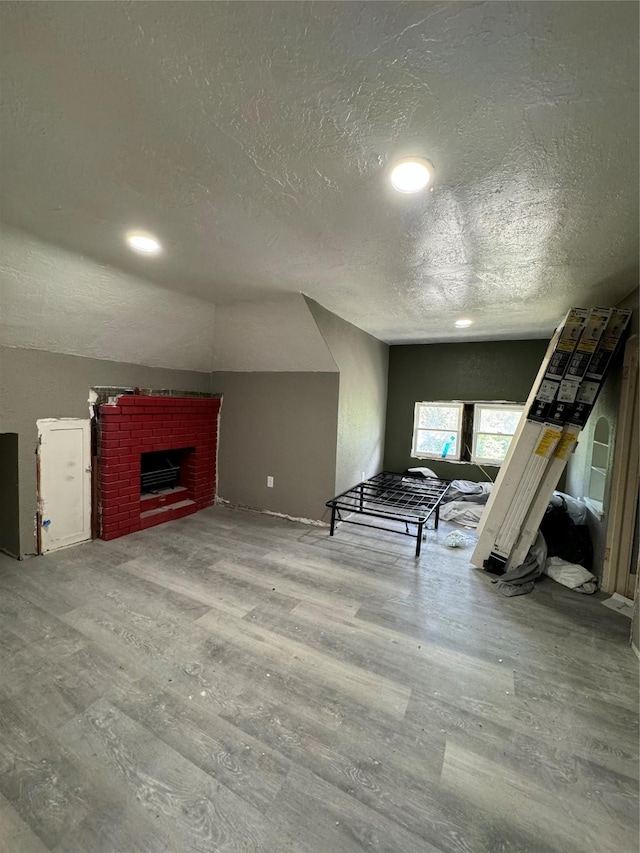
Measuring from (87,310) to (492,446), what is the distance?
4.66 m

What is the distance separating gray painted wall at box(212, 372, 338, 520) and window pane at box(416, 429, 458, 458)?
6.40 feet

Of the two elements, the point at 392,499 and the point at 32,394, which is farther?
the point at 392,499

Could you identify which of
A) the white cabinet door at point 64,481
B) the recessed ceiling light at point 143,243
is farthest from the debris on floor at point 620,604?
the white cabinet door at point 64,481

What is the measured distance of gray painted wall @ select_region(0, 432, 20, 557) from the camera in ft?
8.32

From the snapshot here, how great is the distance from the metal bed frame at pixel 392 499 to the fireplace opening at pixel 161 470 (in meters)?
1.92

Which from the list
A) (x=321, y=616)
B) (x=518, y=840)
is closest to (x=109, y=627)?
(x=321, y=616)

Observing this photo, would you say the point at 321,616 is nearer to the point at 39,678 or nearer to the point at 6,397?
the point at 39,678

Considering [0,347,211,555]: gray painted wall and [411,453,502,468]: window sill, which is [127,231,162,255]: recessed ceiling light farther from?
[411,453,502,468]: window sill

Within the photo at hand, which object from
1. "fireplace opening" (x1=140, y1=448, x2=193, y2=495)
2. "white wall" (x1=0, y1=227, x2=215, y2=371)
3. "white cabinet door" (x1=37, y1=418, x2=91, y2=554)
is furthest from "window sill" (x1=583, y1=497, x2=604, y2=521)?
"white cabinet door" (x1=37, y1=418, x2=91, y2=554)

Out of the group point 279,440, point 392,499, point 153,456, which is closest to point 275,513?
point 279,440

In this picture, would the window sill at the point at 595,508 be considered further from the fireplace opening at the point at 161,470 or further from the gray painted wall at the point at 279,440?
the fireplace opening at the point at 161,470

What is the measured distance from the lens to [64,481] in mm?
2770

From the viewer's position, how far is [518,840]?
3.29ft

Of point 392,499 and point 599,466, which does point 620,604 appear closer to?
point 599,466
